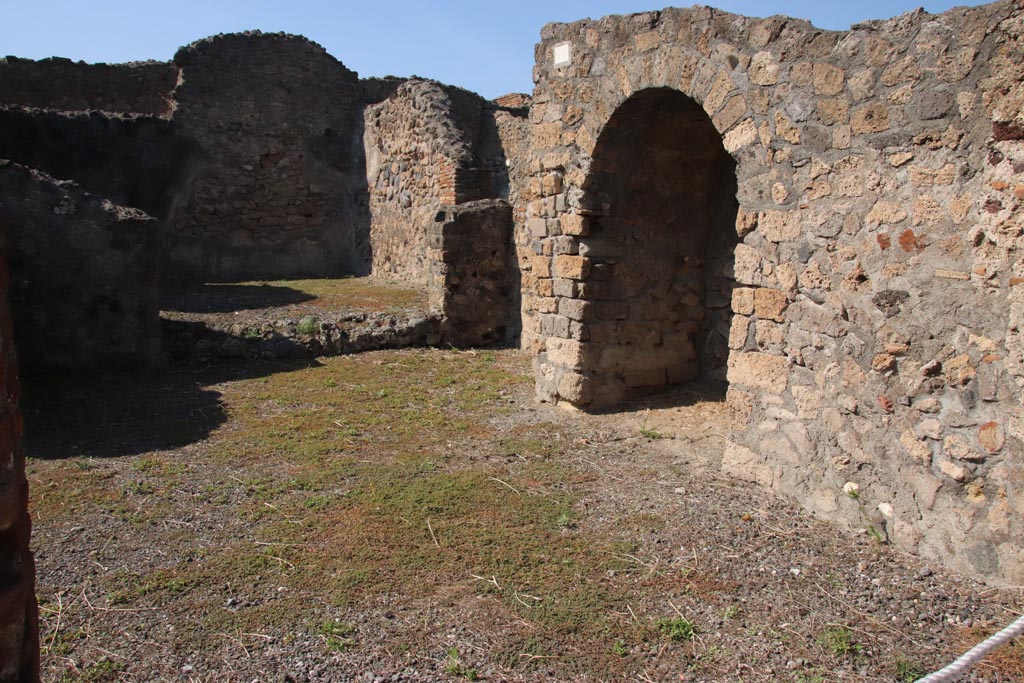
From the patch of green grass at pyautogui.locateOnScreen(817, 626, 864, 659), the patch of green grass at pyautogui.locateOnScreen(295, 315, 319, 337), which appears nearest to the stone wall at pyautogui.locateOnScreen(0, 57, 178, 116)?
the patch of green grass at pyautogui.locateOnScreen(295, 315, 319, 337)

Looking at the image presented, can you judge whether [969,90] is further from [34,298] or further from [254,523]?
[34,298]

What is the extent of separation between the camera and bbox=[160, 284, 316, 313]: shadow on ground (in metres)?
10.1

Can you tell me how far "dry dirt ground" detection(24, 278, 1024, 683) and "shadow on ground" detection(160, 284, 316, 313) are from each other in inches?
163

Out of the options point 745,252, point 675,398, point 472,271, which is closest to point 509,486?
point 745,252

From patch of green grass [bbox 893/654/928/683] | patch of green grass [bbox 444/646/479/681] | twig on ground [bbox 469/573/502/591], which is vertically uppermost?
twig on ground [bbox 469/573/502/591]

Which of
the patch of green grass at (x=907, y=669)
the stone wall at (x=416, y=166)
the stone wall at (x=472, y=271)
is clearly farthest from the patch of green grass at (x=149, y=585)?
the stone wall at (x=416, y=166)

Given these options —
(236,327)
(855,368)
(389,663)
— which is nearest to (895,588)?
(855,368)

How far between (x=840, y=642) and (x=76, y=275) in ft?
21.8

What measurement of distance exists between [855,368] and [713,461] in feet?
4.37

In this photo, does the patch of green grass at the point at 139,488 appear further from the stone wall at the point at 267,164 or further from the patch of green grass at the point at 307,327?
the stone wall at the point at 267,164

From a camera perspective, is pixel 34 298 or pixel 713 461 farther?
pixel 34 298

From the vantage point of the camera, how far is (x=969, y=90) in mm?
3467

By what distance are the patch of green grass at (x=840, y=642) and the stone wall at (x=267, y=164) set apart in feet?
43.0

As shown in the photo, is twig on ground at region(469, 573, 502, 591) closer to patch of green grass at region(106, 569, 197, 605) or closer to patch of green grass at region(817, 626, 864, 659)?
patch of green grass at region(106, 569, 197, 605)
